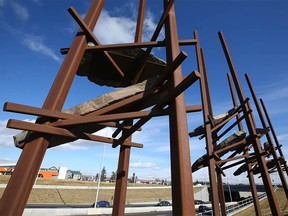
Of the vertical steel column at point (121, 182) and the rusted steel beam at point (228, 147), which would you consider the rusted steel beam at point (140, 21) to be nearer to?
the vertical steel column at point (121, 182)

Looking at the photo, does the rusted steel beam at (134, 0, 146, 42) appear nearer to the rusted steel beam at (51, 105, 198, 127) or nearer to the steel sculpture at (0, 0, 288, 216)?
the steel sculpture at (0, 0, 288, 216)

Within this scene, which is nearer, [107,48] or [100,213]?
[107,48]

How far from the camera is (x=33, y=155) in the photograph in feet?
7.15

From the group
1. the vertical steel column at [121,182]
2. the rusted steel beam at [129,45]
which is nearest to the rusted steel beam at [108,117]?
the rusted steel beam at [129,45]

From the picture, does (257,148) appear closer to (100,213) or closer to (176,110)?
(176,110)

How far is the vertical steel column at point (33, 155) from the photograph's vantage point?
1.96 m

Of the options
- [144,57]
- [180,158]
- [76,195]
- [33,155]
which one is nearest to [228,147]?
[144,57]

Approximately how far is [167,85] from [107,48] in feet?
4.13

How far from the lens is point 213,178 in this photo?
592cm

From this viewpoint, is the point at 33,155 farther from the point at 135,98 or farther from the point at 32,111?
the point at 135,98

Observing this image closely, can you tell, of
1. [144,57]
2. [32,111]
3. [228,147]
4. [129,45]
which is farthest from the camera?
[228,147]

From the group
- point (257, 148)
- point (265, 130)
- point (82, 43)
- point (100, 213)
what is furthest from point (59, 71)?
point (100, 213)

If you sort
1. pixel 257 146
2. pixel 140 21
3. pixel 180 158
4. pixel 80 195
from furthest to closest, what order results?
pixel 80 195, pixel 257 146, pixel 140 21, pixel 180 158

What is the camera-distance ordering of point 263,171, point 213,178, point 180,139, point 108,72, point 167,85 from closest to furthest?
point 180,139, point 167,85, point 108,72, point 213,178, point 263,171
